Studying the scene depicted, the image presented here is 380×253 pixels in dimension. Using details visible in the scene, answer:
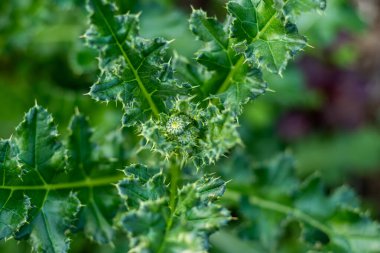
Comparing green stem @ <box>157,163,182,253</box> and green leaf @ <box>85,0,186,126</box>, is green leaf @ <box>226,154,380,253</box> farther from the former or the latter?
green leaf @ <box>85,0,186,126</box>

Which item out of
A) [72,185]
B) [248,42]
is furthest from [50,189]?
[248,42]

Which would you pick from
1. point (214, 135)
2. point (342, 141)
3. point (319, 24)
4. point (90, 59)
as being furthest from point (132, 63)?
point (342, 141)

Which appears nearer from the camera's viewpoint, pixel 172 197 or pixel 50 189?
pixel 172 197

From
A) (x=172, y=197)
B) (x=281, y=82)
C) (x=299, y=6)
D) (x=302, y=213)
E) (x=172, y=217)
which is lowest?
(x=172, y=217)

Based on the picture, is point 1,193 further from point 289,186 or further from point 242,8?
point 289,186

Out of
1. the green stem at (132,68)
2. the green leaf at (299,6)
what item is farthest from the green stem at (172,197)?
the green leaf at (299,6)

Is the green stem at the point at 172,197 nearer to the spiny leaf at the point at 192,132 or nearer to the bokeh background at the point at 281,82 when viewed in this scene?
the spiny leaf at the point at 192,132

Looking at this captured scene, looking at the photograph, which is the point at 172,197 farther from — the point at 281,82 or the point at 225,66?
the point at 281,82
